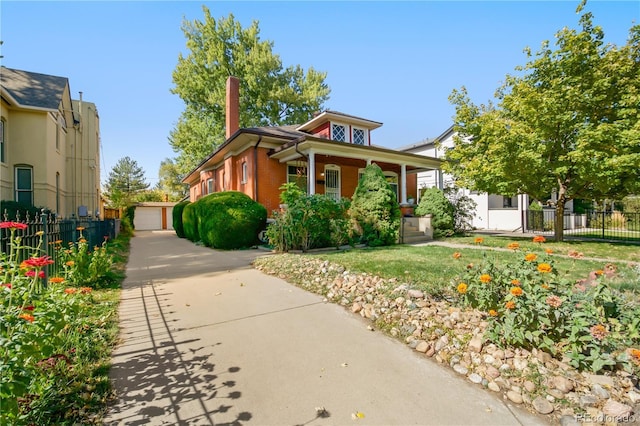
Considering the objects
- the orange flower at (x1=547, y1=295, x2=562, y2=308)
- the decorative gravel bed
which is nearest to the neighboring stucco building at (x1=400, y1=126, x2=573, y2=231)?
the decorative gravel bed

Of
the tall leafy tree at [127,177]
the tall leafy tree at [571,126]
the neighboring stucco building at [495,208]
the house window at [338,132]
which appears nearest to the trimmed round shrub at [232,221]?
the house window at [338,132]

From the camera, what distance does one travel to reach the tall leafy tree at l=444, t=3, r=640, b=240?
27.2 feet

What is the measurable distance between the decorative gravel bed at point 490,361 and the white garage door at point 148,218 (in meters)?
30.8

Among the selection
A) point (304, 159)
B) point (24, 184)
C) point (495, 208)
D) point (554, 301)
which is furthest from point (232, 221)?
point (495, 208)

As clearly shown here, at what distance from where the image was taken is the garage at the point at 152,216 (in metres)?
29.3

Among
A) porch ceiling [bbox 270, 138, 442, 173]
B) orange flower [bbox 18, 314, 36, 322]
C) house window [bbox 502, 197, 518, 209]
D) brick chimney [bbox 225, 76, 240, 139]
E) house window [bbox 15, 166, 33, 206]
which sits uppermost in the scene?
brick chimney [bbox 225, 76, 240, 139]

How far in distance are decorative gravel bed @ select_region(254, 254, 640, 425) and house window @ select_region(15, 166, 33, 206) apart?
51.3 ft

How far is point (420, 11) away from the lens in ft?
24.3

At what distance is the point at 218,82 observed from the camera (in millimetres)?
25234

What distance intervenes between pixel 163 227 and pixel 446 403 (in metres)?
33.4

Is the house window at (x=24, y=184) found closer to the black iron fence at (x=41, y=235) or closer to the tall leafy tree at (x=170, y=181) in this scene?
the black iron fence at (x=41, y=235)

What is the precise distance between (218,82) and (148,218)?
15.7 metres

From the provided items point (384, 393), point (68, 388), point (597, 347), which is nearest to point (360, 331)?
point (384, 393)

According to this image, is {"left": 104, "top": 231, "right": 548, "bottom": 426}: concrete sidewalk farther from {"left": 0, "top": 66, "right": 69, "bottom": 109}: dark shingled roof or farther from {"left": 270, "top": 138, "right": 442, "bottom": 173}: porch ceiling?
{"left": 0, "top": 66, "right": 69, "bottom": 109}: dark shingled roof
